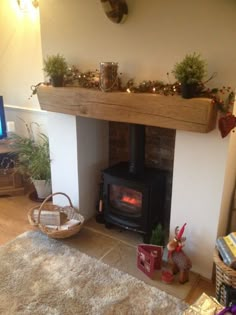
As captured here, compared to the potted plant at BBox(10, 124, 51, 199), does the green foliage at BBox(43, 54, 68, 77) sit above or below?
above

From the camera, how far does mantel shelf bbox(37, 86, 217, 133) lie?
1.78 meters

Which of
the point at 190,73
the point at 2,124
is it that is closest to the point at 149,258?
the point at 190,73

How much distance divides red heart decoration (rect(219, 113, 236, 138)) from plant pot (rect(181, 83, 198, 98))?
22 cm

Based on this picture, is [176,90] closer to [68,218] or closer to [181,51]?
[181,51]

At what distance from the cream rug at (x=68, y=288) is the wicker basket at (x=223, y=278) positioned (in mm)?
247

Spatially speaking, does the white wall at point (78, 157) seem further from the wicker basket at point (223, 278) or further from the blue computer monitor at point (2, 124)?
the wicker basket at point (223, 278)

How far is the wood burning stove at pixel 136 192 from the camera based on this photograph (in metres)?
2.36

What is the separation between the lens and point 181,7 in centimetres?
181

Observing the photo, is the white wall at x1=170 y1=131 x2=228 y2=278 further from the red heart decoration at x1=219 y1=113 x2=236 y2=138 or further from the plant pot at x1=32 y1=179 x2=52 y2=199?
the plant pot at x1=32 y1=179 x2=52 y2=199

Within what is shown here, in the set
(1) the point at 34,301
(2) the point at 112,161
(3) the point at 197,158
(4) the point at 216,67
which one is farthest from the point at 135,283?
(4) the point at 216,67

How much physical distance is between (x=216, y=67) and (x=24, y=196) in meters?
2.43

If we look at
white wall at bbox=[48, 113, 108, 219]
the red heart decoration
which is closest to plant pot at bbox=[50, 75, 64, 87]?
white wall at bbox=[48, 113, 108, 219]

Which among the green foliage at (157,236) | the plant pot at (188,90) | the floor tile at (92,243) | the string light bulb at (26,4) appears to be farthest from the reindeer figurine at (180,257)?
the string light bulb at (26,4)

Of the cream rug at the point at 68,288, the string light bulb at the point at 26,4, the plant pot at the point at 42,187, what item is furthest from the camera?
the plant pot at the point at 42,187
